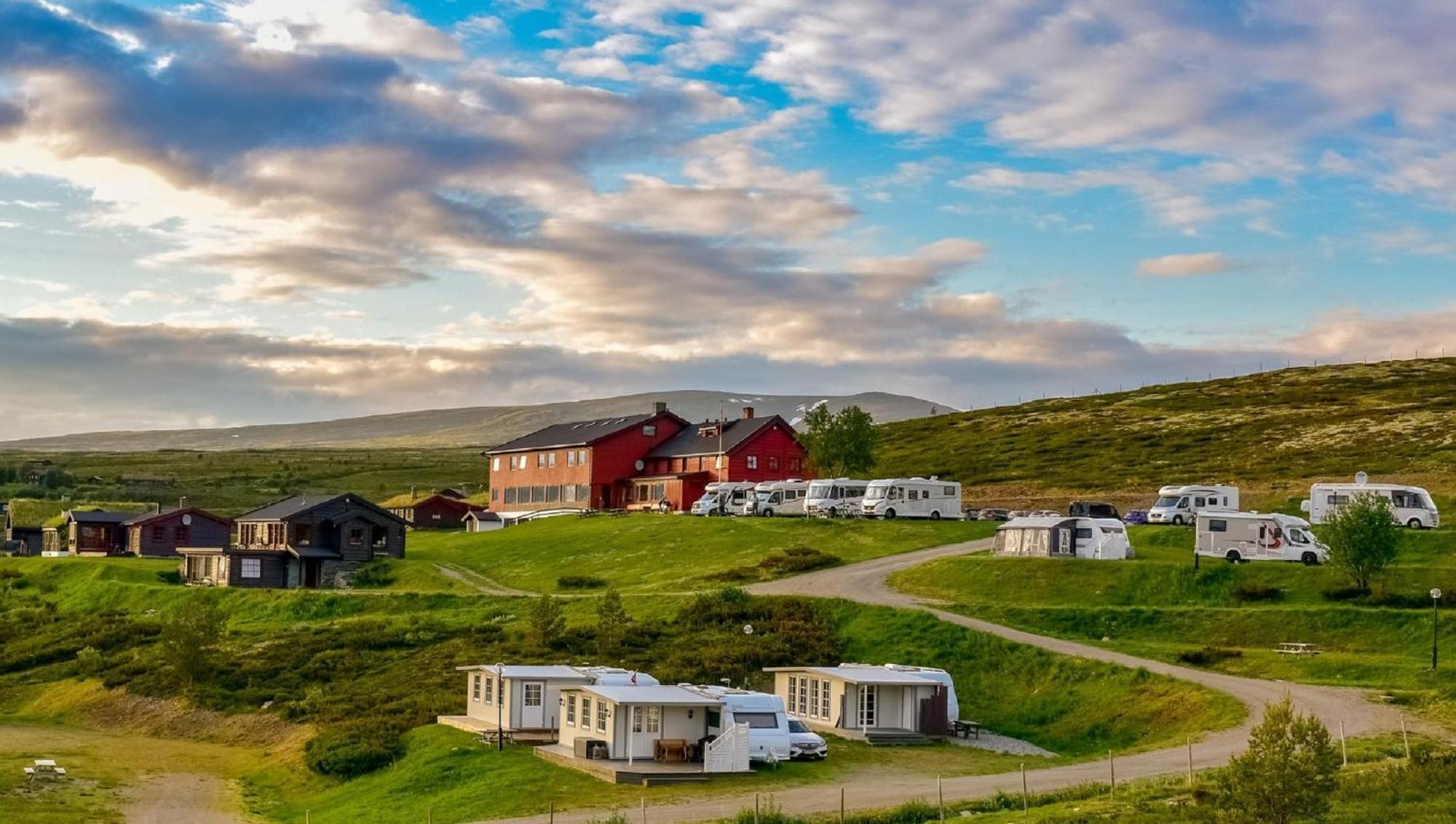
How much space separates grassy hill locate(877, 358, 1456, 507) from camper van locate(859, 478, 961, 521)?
48.1 feet

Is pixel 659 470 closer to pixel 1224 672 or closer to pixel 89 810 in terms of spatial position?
pixel 1224 672

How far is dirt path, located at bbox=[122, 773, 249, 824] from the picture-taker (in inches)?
1686

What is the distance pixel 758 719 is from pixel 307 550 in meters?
56.1

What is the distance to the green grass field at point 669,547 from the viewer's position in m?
80.2

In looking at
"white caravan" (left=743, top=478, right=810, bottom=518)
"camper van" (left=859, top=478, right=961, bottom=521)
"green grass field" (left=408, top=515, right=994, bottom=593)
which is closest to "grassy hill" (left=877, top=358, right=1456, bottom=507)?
"camper van" (left=859, top=478, right=961, bottom=521)

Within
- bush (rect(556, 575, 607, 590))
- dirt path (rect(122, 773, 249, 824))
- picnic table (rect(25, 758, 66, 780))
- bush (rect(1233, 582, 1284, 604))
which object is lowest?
dirt path (rect(122, 773, 249, 824))

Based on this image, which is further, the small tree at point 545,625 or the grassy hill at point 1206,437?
the grassy hill at point 1206,437

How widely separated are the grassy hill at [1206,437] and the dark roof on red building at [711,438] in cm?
1767

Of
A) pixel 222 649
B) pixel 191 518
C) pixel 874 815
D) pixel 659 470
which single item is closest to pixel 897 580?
pixel 222 649

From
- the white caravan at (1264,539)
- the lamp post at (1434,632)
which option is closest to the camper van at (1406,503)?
the white caravan at (1264,539)

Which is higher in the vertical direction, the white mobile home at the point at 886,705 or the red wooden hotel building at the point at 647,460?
the red wooden hotel building at the point at 647,460

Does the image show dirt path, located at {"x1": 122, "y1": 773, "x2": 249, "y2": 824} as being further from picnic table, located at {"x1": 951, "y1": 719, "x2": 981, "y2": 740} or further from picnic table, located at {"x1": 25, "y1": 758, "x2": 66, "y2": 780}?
picnic table, located at {"x1": 951, "y1": 719, "x2": 981, "y2": 740}

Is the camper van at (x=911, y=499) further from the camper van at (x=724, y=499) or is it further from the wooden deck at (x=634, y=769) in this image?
the wooden deck at (x=634, y=769)

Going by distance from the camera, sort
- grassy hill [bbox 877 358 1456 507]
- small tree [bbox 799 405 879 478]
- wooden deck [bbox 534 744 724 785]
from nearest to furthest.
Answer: wooden deck [bbox 534 744 724 785]
small tree [bbox 799 405 879 478]
grassy hill [bbox 877 358 1456 507]
